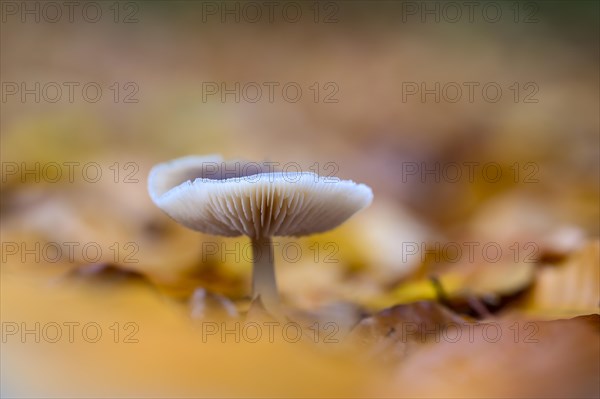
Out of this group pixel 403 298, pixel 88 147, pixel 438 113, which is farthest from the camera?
pixel 438 113

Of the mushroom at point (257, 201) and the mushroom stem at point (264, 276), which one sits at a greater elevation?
the mushroom at point (257, 201)

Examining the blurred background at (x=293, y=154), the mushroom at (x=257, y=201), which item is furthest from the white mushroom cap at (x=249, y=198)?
the blurred background at (x=293, y=154)

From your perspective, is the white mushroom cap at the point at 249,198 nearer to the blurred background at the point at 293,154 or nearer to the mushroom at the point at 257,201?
the mushroom at the point at 257,201

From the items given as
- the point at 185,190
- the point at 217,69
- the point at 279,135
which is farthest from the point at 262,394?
the point at 217,69

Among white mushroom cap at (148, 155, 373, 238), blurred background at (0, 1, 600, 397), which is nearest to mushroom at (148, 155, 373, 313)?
white mushroom cap at (148, 155, 373, 238)

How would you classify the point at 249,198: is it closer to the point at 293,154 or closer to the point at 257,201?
the point at 257,201

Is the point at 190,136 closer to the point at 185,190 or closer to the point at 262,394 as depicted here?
the point at 185,190

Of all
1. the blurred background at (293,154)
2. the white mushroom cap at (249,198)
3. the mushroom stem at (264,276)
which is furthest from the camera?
the mushroom stem at (264,276)

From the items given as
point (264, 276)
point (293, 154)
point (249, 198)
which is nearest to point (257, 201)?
point (249, 198)
